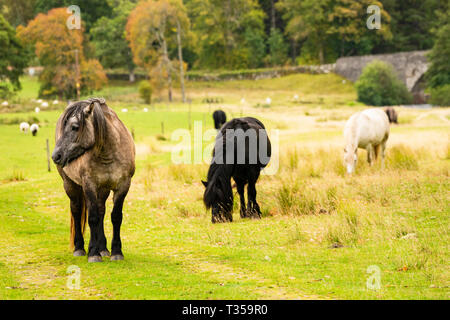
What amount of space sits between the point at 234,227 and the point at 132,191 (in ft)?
18.7

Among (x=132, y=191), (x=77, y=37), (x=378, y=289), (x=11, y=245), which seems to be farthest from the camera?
(x=77, y=37)

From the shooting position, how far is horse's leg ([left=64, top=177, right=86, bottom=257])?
8.62m

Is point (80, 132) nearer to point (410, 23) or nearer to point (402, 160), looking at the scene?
point (402, 160)

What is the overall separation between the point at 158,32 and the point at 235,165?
181ft

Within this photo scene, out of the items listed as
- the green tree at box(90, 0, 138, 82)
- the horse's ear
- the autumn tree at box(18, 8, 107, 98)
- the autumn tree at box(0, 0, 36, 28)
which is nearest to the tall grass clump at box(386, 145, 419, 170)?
the horse's ear

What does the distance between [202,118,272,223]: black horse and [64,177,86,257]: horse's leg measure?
300 cm

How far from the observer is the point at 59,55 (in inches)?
2336

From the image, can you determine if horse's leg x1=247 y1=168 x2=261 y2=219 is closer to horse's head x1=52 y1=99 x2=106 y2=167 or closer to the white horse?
horse's head x1=52 y1=99 x2=106 y2=167

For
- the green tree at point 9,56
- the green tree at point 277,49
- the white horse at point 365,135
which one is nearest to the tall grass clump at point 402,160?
the white horse at point 365,135

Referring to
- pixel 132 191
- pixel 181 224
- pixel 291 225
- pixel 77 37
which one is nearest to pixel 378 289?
pixel 291 225

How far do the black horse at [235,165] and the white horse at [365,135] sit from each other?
4.64 metres

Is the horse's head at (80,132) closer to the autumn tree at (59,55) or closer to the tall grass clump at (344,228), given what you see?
the tall grass clump at (344,228)

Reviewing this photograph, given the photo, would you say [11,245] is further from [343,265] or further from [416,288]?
[416,288]
